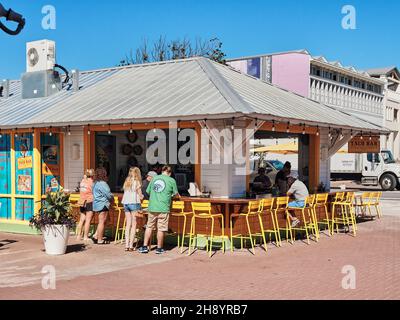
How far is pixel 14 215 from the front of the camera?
13164 mm

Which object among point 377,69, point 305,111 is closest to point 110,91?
point 305,111

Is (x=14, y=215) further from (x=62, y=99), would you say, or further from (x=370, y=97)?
(x=370, y=97)

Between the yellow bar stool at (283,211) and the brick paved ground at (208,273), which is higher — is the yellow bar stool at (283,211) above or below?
above

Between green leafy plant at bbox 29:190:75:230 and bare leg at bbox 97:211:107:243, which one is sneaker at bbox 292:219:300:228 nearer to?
bare leg at bbox 97:211:107:243

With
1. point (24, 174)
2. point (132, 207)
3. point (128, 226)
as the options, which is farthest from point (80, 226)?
point (24, 174)

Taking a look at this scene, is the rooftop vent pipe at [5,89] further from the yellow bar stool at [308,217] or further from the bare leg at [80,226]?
the yellow bar stool at [308,217]

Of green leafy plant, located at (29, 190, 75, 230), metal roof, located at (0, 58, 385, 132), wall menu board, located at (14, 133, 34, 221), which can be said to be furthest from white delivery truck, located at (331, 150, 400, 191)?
green leafy plant, located at (29, 190, 75, 230)

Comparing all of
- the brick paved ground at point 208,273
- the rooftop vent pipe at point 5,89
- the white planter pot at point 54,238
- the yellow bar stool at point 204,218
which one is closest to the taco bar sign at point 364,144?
the brick paved ground at point 208,273

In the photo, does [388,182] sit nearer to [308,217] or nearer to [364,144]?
[364,144]

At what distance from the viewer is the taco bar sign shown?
16062 mm

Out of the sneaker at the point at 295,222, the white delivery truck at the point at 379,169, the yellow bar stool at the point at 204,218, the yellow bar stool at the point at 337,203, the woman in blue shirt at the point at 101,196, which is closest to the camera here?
the yellow bar stool at the point at 204,218

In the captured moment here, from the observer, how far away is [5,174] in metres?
13.3

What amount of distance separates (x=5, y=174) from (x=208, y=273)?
23.7ft

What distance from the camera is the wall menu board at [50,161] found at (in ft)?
42.1
